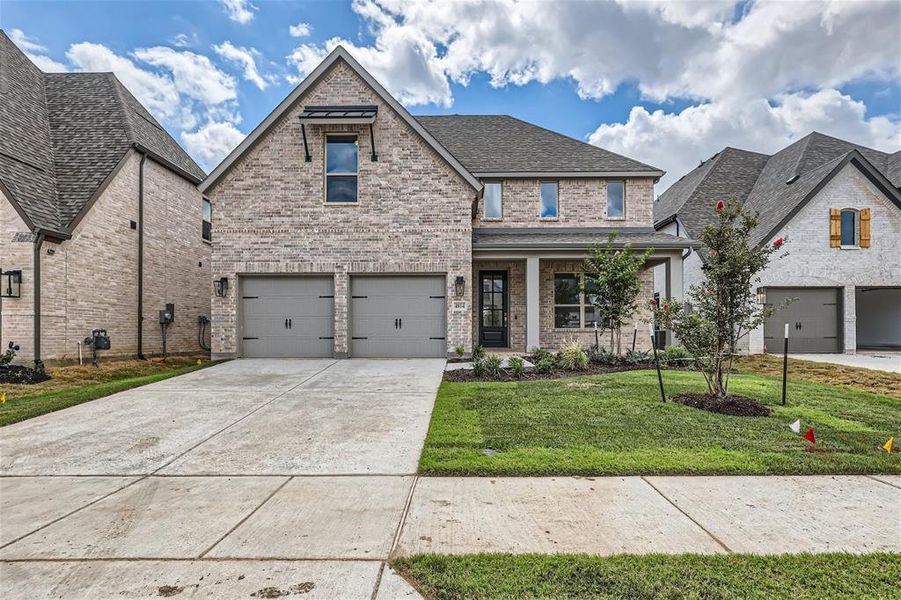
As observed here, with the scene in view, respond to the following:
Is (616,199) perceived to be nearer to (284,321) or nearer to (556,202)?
(556,202)

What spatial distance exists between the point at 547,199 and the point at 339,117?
708cm

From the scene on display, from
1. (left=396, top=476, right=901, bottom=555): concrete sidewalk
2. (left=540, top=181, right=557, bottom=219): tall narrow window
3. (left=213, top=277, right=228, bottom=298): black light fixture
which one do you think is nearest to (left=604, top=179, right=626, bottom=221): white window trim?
(left=540, top=181, right=557, bottom=219): tall narrow window

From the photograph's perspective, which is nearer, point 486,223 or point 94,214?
point 94,214

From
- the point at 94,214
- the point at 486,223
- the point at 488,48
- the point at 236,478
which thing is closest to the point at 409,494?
the point at 236,478

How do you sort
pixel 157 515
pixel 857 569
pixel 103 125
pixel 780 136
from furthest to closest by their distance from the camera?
pixel 780 136 → pixel 103 125 → pixel 157 515 → pixel 857 569

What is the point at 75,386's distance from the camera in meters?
8.56

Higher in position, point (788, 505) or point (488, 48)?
point (488, 48)

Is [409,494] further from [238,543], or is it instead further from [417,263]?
[417,263]

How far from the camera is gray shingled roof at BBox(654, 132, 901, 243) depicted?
14914mm

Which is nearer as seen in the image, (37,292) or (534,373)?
(534,373)

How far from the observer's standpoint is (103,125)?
12969mm

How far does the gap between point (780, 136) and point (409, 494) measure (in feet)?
91.8

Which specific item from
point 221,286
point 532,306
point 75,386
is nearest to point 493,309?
point 532,306

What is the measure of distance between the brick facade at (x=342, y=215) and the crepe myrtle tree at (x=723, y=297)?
19.7 ft
